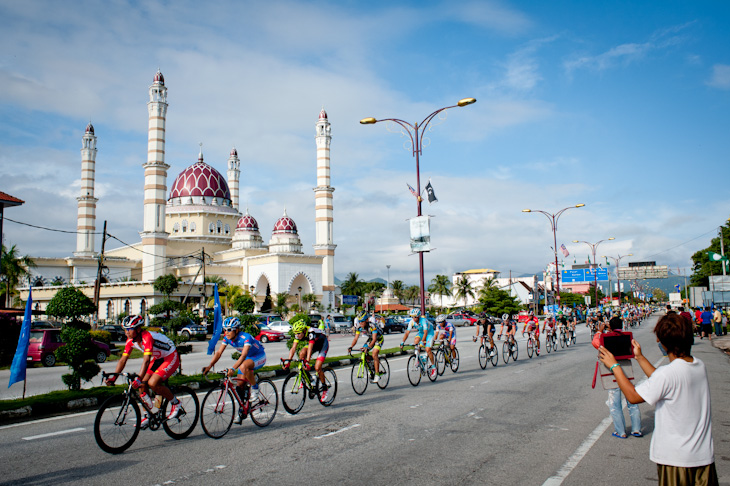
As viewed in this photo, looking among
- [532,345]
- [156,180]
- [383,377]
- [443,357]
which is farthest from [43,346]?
[156,180]

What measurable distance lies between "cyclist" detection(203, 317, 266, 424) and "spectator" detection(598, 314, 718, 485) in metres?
5.24

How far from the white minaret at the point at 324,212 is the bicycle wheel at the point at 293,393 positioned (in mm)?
53297

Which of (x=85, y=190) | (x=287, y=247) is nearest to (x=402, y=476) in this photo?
(x=287, y=247)

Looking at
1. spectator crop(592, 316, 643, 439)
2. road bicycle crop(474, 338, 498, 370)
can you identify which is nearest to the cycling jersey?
spectator crop(592, 316, 643, 439)

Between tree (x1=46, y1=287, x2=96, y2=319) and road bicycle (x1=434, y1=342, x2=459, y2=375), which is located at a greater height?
tree (x1=46, y1=287, x2=96, y2=319)

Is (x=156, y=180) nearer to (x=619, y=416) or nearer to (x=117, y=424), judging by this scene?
(x=117, y=424)

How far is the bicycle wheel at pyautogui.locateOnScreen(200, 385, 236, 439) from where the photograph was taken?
698 cm

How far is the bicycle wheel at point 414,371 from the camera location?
11.8 metres

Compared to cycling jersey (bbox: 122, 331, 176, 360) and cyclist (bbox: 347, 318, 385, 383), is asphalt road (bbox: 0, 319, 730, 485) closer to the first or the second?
cyclist (bbox: 347, 318, 385, 383)

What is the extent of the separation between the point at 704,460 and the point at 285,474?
3.73m

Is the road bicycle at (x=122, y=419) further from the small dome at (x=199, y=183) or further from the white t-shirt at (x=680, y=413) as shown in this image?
the small dome at (x=199, y=183)

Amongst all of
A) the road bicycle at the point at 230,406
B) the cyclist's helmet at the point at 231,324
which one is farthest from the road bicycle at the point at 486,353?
the cyclist's helmet at the point at 231,324

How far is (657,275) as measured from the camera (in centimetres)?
9475

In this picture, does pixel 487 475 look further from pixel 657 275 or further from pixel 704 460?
pixel 657 275
